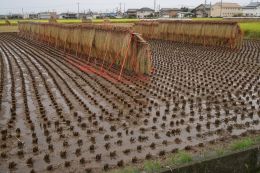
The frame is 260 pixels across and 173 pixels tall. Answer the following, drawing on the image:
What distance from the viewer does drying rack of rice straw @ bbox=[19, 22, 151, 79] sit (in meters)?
11.7

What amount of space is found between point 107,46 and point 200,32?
33.5ft

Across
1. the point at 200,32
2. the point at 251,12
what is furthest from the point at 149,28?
the point at 251,12

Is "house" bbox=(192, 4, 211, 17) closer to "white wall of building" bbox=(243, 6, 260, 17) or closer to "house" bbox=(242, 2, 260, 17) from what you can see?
"white wall of building" bbox=(243, 6, 260, 17)

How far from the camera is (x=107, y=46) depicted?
44.0 ft

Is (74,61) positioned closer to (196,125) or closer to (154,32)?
(196,125)

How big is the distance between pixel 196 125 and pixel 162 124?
2.22 ft

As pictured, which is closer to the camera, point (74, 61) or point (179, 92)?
point (179, 92)

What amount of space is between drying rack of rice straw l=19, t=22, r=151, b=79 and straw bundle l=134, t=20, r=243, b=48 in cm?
831

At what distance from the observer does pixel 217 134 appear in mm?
6398

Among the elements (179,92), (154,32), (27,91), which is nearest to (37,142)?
(27,91)

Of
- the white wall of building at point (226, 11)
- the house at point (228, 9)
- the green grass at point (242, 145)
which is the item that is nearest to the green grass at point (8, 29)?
the green grass at point (242, 145)

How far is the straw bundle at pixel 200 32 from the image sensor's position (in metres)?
19.4

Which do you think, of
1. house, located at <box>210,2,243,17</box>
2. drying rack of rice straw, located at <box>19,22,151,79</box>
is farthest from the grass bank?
house, located at <box>210,2,243,17</box>

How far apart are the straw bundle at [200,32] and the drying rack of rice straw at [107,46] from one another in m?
8.31
